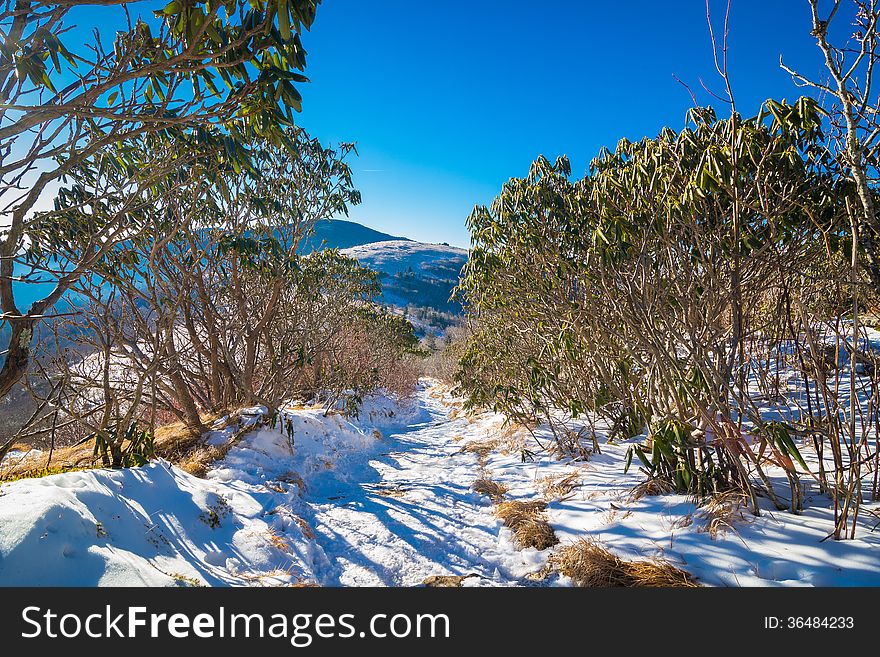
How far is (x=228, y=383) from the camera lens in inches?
→ 307

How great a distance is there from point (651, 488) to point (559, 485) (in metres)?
1.10

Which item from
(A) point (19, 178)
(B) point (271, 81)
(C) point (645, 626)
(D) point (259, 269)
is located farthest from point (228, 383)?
(C) point (645, 626)

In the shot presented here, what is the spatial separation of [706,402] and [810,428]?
75 centimetres

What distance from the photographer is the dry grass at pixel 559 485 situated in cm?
445

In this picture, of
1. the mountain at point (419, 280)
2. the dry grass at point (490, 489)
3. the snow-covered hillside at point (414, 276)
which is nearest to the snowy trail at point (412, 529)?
the dry grass at point (490, 489)

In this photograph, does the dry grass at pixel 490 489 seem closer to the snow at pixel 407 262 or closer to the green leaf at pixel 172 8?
the green leaf at pixel 172 8

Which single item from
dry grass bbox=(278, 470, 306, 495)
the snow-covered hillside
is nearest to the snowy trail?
dry grass bbox=(278, 470, 306, 495)

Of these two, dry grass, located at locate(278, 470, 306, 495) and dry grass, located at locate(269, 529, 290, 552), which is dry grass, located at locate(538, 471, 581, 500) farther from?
dry grass, located at locate(278, 470, 306, 495)

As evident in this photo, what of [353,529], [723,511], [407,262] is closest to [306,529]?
[353,529]

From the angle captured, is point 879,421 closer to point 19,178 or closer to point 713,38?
point 713,38

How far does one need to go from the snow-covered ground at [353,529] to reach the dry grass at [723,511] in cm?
4

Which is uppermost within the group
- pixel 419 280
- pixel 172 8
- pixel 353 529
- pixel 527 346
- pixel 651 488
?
pixel 419 280

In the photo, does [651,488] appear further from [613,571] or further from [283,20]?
[283,20]

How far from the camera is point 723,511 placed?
304 cm
